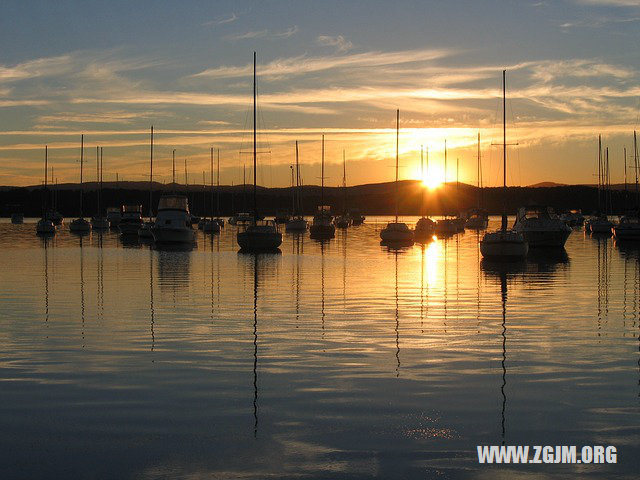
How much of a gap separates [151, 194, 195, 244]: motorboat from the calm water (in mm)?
35629

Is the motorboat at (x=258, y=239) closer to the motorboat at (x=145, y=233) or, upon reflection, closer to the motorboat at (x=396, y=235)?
the motorboat at (x=396, y=235)

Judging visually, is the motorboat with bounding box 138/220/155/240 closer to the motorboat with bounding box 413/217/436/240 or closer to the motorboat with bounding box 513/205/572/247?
the motorboat with bounding box 413/217/436/240

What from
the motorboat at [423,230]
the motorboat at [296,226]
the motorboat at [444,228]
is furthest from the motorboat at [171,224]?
the motorboat at [444,228]

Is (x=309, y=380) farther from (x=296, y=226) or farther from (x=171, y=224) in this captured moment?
(x=296, y=226)

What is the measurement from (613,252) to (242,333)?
→ 1874 inches

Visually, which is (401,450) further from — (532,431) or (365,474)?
(532,431)

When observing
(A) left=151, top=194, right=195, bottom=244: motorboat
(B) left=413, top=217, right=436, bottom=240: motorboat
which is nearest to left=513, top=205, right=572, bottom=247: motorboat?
(A) left=151, top=194, right=195, bottom=244: motorboat

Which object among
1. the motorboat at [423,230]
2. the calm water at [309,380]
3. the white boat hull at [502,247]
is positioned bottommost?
the calm water at [309,380]

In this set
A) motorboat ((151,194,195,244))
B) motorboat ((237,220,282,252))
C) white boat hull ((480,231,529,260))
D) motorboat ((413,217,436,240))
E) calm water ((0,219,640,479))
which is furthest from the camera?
motorboat ((413,217,436,240))

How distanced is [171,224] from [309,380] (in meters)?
55.3

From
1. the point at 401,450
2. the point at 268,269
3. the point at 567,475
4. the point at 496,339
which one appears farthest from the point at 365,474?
the point at 268,269

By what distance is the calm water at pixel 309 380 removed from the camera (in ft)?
35.2

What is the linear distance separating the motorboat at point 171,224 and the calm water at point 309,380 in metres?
35.6

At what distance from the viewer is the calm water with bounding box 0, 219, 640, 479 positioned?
10734 millimetres
